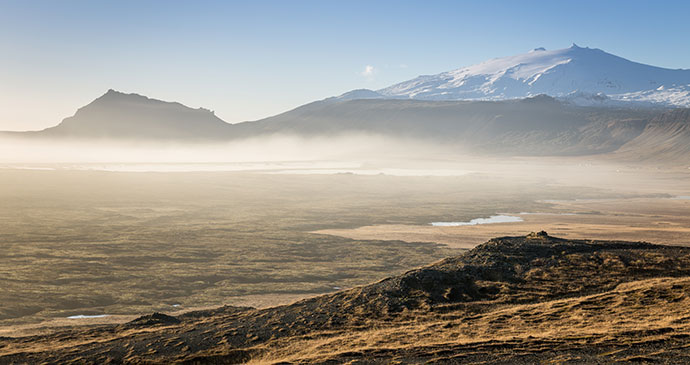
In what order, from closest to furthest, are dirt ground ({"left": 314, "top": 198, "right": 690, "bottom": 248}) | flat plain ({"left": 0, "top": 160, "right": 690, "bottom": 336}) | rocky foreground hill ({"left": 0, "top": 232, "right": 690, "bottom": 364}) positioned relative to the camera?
rocky foreground hill ({"left": 0, "top": 232, "right": 690, "bottom": 364})
flat plain ({"left": 0, "top": 160, "right": 690, "bottom": 336})
dirt ground ({"left": 314, "top": 198, "right": 690, "bottom": 248})

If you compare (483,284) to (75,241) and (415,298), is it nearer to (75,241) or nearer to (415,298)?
(415,298)

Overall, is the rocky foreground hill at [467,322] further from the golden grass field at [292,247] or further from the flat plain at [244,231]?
the flat plain at [244,231]

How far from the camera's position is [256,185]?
153 m

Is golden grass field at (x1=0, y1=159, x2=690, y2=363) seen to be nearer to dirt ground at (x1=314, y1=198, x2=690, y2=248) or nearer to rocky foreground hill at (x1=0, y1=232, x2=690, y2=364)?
rocky foreground hill at (x1=0, y1=232, x2=690, y2=364)

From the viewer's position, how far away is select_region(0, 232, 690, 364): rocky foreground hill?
64.3 ft

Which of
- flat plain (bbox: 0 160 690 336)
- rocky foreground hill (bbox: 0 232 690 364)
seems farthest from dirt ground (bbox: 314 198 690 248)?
rocky foreground hill (bbox: 0 232 690 364)

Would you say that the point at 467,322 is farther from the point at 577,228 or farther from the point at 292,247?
the point at 577,228

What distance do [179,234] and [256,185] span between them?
81085 millimetres

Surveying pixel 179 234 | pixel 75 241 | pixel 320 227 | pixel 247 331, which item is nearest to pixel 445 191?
pixel 320 227

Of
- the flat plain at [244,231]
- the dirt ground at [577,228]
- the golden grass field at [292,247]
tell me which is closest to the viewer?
the golden grass field at [292,247]

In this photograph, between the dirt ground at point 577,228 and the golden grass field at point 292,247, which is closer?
the golden grass field at point 292,247

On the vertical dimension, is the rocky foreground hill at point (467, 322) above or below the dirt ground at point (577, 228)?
above

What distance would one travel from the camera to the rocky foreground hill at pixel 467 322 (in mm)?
19594

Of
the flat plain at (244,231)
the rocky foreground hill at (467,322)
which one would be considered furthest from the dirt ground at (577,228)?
the rocky foreground hill at (467,322)
